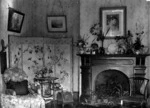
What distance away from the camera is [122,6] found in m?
6.17

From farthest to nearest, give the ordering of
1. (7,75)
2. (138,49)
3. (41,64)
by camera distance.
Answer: (41,64), (138,49), (7,75)

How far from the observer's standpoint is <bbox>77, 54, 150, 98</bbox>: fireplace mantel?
237 inches

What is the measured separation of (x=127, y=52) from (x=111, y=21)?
98cm

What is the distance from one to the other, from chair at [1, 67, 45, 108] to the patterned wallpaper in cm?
75

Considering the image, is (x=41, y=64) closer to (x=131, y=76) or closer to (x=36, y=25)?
(x=36, y=25)

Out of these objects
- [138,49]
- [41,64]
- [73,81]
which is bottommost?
[73,81]

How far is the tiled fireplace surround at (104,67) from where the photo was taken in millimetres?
6039

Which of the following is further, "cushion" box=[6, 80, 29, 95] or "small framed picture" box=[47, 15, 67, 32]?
"small framed picture" box=[47, 15, 67, 32]

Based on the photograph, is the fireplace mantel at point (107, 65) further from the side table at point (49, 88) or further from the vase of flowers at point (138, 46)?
the side table at point (49, 88)

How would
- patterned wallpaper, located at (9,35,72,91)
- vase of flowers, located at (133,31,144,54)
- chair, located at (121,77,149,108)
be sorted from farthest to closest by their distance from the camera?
1. patterned wallpaper, located at (9,35,72,91)
2. vase of flowers, located at (133,31,144,54)
3. chair, located at (121,77,149,108)

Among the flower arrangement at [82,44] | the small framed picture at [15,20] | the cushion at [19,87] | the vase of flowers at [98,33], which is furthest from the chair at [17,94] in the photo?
the vase of flowers at [98,33]

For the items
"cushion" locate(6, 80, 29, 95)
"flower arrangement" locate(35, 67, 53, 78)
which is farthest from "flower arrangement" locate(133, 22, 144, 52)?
"cushion" locate(6, 80, 29, 95)

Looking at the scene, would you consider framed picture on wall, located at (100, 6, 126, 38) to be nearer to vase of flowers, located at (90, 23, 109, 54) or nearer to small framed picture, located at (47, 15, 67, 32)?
vase of flowers, located at (90, 23, 109, 54)

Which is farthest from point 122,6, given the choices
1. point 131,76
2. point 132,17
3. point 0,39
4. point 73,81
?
point 0,39
